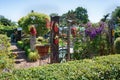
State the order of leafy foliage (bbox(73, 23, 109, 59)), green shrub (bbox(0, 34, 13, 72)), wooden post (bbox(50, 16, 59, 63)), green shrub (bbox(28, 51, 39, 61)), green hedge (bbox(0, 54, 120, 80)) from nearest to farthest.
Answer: green hedge (bbox(0, 54, 120, 80))
green shrub (bbox(0, 34, 13, 72))
wooden post (bbox(50, 16, 59, 63))
leafy foliage (bbox(73, 23, 109, 59))
green shrub (bbox(28, 51, 39, 61))

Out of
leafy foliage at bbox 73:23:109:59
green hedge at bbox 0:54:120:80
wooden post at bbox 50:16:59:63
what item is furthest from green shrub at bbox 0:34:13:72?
green hedge at bbox 0:54:120:80

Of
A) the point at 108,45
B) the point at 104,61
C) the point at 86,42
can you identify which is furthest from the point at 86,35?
the point at 104,61

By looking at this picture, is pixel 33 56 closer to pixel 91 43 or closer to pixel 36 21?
pixel 36 21

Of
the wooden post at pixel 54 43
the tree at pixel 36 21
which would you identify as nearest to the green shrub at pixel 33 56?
the tree at pixel 36 21

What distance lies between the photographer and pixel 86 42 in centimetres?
1066

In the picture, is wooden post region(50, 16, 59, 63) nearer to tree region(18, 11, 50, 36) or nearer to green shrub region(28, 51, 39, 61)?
green shrub region(28, 51, 39, 61)

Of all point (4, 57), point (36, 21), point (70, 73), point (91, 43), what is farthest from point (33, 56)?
point (70, 73)

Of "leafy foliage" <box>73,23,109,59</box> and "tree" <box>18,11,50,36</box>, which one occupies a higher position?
"tree" <box>18,11,50,36</box>

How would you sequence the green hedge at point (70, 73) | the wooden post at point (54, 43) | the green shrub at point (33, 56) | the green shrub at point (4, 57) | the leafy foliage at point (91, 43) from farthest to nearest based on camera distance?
the green shrub at point (33, 56) < the leafy foliage at point (91, 43) < the wooden post at point (54, 43) < the green shrub at point (4, 57) < the green hedge at point (70, 73)

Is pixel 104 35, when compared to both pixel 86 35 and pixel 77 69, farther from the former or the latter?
pixel 77 69

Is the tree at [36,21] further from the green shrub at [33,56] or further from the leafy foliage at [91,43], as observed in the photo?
the leafy foliage at [91,43]

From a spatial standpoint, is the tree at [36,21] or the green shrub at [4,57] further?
the tree at [36,21]

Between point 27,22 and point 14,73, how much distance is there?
12.4 meters

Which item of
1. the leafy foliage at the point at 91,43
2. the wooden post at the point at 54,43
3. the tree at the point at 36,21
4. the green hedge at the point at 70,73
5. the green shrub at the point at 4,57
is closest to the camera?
the green hedge at the point at 70,73
